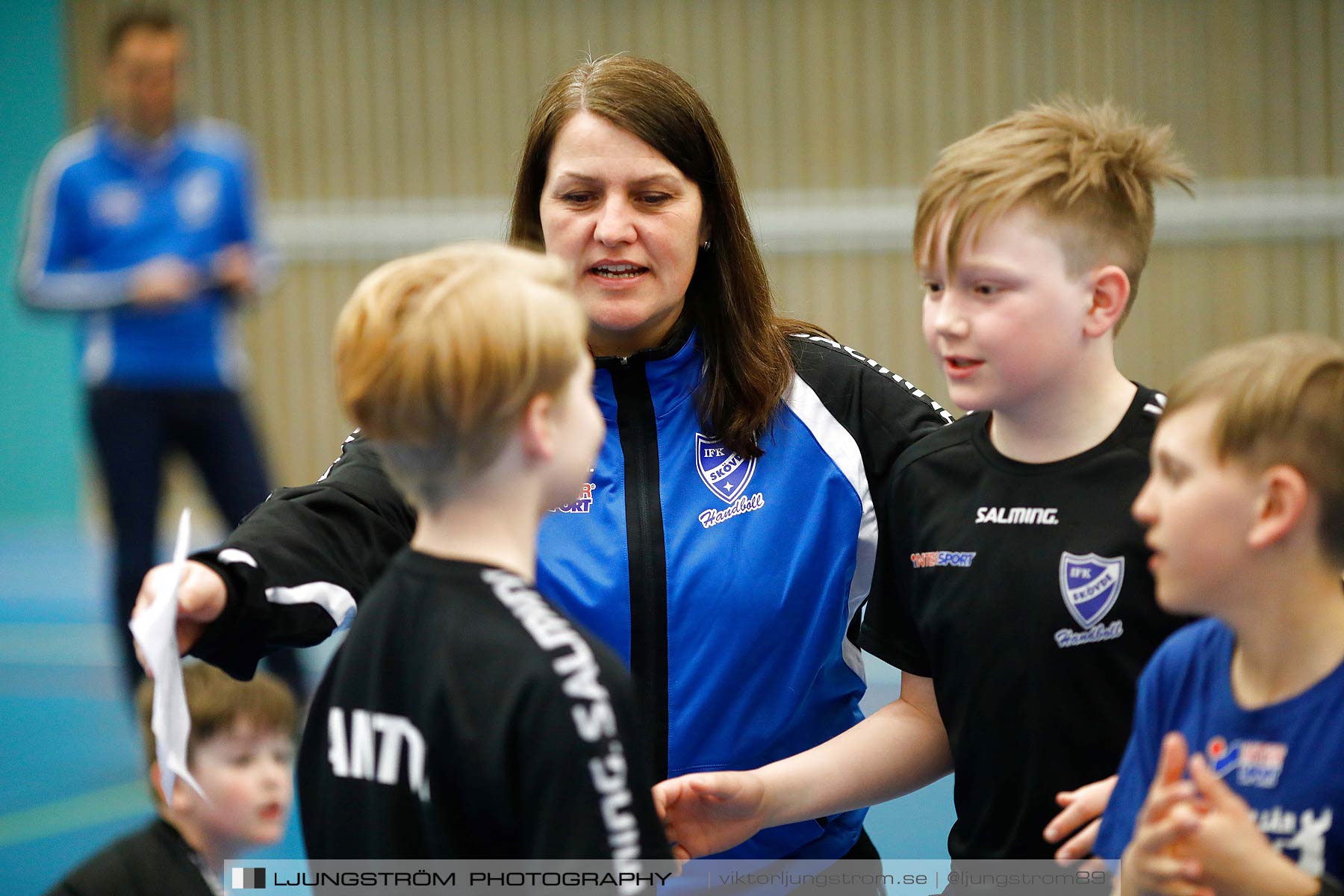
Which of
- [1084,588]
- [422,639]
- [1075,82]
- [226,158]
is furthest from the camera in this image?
[1075,82]

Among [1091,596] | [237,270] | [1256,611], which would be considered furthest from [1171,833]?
[237,270]

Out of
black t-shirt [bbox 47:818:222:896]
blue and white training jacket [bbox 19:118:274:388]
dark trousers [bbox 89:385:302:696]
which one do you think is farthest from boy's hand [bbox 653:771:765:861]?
blue and white training jacket [bbox 19:118:274:388]

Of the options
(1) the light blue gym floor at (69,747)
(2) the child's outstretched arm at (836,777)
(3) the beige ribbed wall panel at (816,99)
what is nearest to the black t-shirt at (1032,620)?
(2) the child's outstretched arm at (836,777)

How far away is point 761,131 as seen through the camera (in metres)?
9.50

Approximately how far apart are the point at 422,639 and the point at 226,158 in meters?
4.37

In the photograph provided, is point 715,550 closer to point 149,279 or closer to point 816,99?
point 149,279

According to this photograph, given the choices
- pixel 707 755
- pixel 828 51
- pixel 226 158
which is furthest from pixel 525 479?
pixel 828 51

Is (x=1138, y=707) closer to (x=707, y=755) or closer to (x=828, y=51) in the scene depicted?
(x=707, y=755)

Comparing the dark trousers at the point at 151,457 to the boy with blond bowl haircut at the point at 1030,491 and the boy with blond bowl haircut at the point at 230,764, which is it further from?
the boy with blond bowl haircut at the point at 1030,491

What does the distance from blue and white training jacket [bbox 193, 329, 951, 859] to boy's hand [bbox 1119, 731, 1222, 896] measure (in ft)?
2.46

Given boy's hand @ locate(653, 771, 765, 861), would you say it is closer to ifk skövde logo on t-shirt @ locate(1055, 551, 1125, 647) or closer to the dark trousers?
ifk skövde logo on t-shirt @ locate(1055, 551, 1125, 647)

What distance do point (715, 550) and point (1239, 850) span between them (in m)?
0.90

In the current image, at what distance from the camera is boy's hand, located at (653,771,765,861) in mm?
1771

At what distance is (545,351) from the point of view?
139 centimetres
